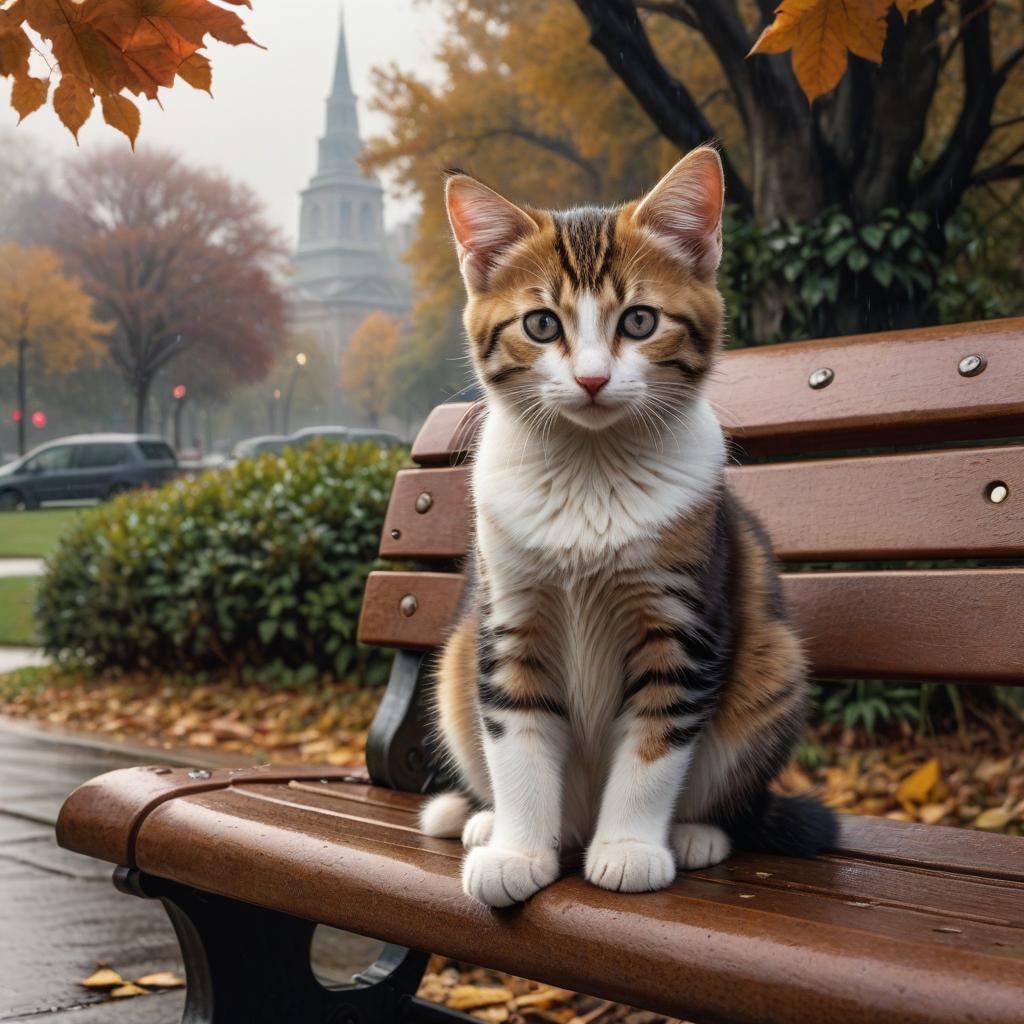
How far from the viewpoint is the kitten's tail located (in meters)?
1.70

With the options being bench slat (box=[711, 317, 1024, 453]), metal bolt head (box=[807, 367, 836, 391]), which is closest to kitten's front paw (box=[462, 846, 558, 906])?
bench slat (box=[711, 317, 1024, 453])

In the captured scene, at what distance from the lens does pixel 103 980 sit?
2672 mm

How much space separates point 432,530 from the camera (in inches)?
99.1

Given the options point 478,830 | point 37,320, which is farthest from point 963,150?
point 37,320

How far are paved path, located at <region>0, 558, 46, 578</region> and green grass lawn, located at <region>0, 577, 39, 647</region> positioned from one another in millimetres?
412

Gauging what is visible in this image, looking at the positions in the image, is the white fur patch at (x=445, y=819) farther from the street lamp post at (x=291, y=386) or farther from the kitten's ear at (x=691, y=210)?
the street lamp post at (x=291, y=386)

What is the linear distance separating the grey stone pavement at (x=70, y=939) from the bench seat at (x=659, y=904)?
819 mm

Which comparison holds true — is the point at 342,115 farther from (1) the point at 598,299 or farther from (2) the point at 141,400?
(1) the point at 598,299

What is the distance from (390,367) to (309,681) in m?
9.42

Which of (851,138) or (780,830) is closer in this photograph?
(780,830)

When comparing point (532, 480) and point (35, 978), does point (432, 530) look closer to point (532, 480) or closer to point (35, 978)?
point (532, 480)

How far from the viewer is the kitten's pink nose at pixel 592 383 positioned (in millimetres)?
1502

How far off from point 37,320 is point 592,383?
15496 millimetres

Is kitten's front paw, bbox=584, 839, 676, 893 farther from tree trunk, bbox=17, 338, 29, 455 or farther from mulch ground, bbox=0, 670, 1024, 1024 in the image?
tree trunk, bbox=17, 338, 29, 455
